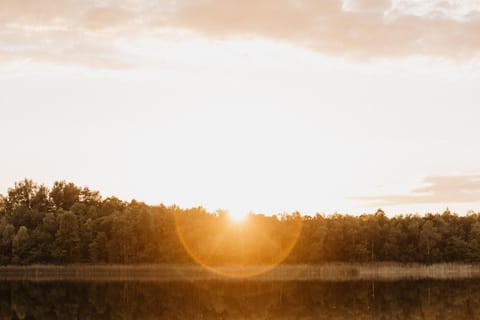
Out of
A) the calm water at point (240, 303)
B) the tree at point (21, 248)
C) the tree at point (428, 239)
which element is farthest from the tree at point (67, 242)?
the tree at point (428, 239)

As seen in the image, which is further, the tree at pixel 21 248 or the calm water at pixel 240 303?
Result: the tree at pixel 21 248

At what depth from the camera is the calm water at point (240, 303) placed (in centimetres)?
3819

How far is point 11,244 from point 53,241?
584 centimetres

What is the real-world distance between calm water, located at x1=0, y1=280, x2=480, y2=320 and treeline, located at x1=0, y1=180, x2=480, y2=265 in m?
35.4

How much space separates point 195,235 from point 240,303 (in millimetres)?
58955

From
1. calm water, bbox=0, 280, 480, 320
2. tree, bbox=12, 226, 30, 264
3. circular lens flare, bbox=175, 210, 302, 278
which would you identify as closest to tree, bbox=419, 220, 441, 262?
circular lens flare, bbox=175, 210, 302, 278

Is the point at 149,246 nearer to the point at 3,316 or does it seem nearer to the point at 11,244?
the point at 11,244

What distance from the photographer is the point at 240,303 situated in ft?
150

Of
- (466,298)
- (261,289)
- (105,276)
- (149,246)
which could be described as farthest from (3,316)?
(149,246)

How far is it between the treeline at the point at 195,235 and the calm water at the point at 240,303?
35373 mm

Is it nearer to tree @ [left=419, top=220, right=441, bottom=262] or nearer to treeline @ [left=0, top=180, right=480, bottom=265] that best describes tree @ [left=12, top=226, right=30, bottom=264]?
treeline @ [left=0, top=180, right=480, bottom=265]

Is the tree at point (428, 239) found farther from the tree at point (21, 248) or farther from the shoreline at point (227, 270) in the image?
the tree at point (21, 248)

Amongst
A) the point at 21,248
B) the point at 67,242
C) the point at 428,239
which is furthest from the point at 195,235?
the point at 428,239

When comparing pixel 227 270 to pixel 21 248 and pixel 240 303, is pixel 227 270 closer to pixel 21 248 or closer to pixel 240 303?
pixel 21 248
